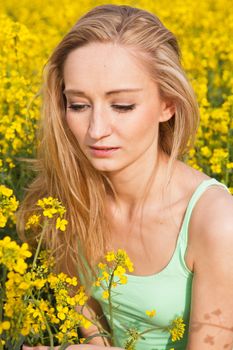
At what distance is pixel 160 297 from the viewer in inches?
87.5

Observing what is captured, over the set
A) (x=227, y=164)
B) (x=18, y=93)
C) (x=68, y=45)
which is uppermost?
(x=68, y=45)

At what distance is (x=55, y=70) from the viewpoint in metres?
2.27

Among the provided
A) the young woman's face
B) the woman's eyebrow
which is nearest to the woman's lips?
the young woman's face

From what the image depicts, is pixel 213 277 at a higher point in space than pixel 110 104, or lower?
lower

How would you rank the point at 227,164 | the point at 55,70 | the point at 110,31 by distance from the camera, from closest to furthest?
the point at 110,31 → the point at 55,70 → the point at 227,164

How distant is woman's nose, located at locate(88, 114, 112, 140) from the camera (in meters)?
1.97

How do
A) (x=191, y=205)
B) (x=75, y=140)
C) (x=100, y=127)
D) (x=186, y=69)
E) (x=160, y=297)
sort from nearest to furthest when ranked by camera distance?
(x=100, y=127)
(x=191, y=205)
(x=160, y=297)
(x=75, y=140)
(x=186, y=69)

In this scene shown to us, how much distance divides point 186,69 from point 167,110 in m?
2.15

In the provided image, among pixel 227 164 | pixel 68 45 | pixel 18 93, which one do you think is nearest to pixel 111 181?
pixel 68 45

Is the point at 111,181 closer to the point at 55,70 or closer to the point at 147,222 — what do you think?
the point at 147,222

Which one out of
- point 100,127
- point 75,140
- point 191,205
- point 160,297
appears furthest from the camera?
point 75,140

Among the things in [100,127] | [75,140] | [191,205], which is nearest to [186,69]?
[75,140]

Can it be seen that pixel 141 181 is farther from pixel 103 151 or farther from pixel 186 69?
pixel 186 69

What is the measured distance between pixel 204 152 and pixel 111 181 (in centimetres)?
82
